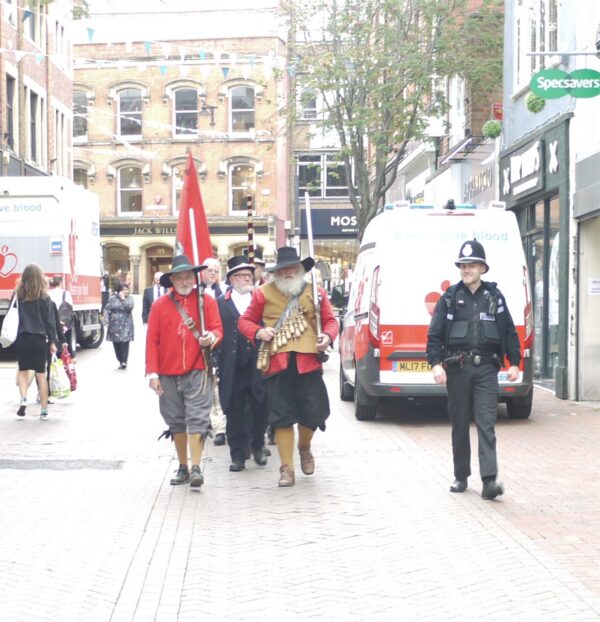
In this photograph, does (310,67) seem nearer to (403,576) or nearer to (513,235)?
(513,235)

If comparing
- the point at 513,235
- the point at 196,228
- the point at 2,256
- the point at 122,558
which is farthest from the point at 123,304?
the point at 122,558

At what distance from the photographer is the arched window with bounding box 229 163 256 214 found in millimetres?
51188

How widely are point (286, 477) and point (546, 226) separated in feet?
32.7

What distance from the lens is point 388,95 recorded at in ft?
86.1

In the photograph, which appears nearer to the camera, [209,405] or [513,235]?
[209,405]

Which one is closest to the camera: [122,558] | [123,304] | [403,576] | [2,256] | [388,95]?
[403,576]

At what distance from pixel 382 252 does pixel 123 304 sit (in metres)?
9.28

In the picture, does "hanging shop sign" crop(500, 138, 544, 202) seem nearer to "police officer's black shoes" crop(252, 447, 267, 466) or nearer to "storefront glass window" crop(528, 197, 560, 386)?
"storefront glass window" crop(528, 197, 560, 386)

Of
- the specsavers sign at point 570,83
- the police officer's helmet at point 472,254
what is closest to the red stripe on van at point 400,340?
the specsavers sign at point 570,83

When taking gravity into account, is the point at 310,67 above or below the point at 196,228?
above

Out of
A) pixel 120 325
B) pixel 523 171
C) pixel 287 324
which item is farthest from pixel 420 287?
pixel 120 325

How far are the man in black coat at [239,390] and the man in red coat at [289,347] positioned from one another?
66 cm

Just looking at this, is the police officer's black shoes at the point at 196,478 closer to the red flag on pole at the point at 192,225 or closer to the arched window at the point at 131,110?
the red flag on pole at the point at 192,225

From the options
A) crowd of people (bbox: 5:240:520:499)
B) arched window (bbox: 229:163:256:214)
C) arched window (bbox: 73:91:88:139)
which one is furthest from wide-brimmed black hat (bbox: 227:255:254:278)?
arched window (bbox: 73:91:88:139)
